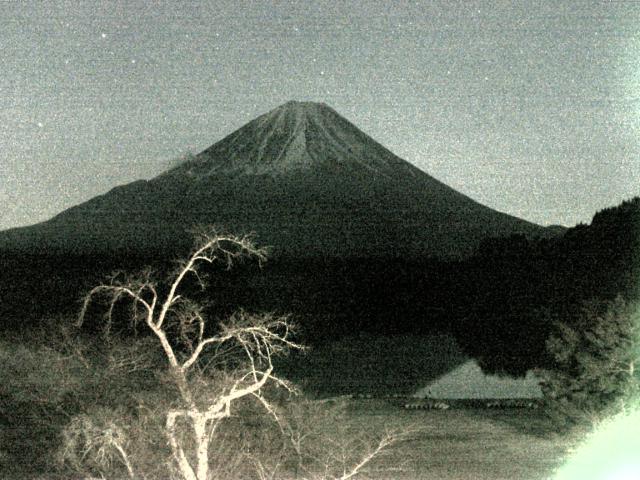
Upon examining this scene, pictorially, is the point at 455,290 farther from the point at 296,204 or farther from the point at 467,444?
the point at 296,204

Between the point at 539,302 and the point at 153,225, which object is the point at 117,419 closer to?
the point at 539,302

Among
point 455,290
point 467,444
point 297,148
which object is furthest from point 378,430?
point 297,148

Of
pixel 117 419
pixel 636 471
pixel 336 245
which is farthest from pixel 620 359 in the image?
pixel 336 245

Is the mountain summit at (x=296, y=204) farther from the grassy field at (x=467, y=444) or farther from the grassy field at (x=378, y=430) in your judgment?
the grassy field at (x=378, y=430)

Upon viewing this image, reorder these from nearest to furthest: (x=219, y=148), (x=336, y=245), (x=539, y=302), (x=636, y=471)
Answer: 1. (x=636, y=471)
2. (x=539, y=302)
3. (x=336, y=245)
4. (x=219, y=148)

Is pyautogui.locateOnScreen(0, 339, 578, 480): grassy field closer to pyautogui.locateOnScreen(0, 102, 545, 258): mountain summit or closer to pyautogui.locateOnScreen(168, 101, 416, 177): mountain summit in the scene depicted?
pyautogui.locateOnScreen(0, 102, 545, 258): mountain summit

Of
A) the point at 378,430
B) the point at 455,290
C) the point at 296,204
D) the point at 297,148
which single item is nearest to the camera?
the point at 378,430

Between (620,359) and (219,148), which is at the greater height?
(219,148)

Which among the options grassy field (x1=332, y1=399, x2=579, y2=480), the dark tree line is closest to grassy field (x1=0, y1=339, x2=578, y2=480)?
grassy field (x1=332, y1=399, x2=579, y2=480)
